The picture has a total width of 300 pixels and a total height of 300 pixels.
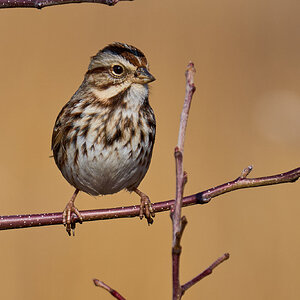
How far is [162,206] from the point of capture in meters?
3.11

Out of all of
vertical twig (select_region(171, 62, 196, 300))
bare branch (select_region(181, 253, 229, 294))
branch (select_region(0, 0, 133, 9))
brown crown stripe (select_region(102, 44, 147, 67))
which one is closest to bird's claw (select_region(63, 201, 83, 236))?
brown crown stripe (select_region(102, 44, 147, 67))

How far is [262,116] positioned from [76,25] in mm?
2264

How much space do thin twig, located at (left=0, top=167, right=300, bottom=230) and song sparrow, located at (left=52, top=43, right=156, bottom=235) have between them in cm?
28

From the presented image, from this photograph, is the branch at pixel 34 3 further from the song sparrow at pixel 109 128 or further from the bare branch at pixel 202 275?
the song sparrow at pixel 109 128

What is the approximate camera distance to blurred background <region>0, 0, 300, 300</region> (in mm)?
6180

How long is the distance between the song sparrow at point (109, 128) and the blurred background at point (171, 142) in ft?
8.68

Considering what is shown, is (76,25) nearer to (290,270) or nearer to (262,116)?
(262,116)

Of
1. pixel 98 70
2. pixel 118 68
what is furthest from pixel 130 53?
pixel 98 70

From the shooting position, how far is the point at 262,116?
25.3 feet

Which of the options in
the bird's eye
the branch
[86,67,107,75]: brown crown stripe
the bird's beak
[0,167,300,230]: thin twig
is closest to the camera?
the branch

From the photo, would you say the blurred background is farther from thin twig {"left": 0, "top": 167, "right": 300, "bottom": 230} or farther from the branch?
the branch

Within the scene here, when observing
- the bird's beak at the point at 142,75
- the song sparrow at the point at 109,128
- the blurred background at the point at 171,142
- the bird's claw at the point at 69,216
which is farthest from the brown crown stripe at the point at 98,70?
the blurred background at the point at 171,142

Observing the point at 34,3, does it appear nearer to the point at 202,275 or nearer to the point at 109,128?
the point at 202,275

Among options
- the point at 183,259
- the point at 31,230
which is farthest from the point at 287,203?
the point at 31,230
